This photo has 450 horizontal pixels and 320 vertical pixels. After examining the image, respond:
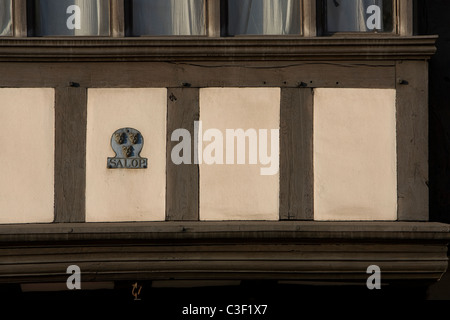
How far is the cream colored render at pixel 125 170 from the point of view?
665 cm

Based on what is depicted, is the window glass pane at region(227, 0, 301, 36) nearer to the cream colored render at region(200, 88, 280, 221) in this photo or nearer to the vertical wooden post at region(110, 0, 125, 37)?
the cream colored render at region(200, 88, 280, 221)

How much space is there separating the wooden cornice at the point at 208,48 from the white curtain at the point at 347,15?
269 mm

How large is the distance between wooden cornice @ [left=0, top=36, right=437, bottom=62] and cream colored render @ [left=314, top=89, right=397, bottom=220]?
38cm

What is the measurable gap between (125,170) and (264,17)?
1731 millimetres

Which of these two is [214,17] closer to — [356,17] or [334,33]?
[334,33]

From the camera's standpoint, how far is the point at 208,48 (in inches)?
262

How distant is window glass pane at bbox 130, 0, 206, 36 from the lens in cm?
685

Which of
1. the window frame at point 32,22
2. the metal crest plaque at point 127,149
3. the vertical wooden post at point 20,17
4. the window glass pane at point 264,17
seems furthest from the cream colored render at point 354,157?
the vertical wooden post at point 20,17

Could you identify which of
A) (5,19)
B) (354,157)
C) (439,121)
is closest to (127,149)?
(5,19)

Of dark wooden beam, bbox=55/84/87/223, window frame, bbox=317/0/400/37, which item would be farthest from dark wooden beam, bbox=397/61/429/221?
dark wooden beam, bbox=55/84/87/223

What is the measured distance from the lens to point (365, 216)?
6.69m

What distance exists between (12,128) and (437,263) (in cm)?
363
